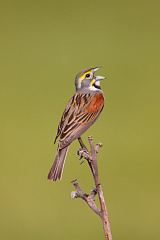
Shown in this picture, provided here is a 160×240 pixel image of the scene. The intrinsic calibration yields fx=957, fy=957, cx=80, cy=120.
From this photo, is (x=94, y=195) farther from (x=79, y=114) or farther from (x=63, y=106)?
(x=63, y=106)

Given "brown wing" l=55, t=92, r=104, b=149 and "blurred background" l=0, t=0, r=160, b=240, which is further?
"blurred background" l=0, t=0, r=160, b=240

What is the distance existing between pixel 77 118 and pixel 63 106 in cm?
523

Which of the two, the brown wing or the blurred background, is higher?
the blurred background

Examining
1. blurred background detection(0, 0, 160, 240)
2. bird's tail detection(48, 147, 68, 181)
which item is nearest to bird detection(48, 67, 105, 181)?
bird's tail detection(48, 147, 68, 181)

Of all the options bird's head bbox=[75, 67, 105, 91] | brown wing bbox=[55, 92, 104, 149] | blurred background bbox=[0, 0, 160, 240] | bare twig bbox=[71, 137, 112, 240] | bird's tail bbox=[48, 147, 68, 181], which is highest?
blurred background bbox=[0, 0, 160, 240]

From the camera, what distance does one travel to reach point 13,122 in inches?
361

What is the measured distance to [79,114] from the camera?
12.7 feet

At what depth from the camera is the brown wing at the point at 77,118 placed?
3.76 meters

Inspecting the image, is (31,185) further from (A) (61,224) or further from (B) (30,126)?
(B) (30,126)

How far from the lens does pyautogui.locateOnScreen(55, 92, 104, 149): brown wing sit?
376cm

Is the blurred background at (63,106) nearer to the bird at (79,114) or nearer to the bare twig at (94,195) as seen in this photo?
the bird at (79,114)

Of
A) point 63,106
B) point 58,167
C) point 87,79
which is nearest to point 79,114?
point 87,79

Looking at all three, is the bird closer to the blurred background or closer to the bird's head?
the bird's head

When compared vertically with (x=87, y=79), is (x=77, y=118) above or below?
below
